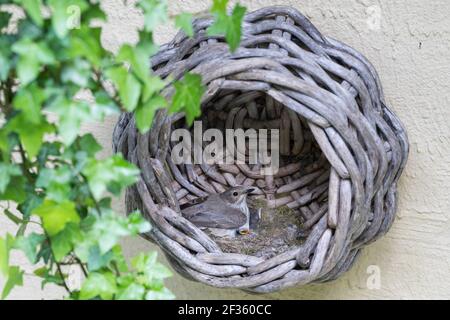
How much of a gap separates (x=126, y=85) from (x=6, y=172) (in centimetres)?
14

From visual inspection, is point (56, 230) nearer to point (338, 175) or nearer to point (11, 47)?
point (11, 47)

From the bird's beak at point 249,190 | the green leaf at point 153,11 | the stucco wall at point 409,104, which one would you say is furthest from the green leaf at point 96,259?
the stucco wall at point 409,104

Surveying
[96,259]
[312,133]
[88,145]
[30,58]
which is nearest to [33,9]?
[30,58]

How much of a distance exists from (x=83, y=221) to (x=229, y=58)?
0.35 m

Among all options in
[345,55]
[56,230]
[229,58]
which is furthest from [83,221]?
[345,55]

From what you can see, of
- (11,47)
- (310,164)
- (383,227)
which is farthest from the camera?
(310,164)

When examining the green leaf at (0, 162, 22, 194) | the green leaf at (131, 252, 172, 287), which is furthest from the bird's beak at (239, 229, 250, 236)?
the green leaf at (0, 162, 22, 194)

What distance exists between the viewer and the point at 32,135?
62 cm

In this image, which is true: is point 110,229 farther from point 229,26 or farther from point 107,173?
point 229,26

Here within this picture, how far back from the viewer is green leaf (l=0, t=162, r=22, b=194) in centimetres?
64

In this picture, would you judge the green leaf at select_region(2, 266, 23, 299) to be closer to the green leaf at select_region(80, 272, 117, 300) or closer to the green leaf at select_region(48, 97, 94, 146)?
the green leaf at select_region(80, 272, 117, 300)

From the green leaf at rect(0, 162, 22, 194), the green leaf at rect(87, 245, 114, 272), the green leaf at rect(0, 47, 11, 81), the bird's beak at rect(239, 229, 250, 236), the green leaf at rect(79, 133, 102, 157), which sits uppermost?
the green leaf at rect(0, 47, 11, 81)

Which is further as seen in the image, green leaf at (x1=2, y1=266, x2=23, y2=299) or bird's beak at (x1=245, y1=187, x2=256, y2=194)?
bird's beak at (x1=245, y1=187, x2=256, y2=194)

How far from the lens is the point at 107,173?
2.02 feet
